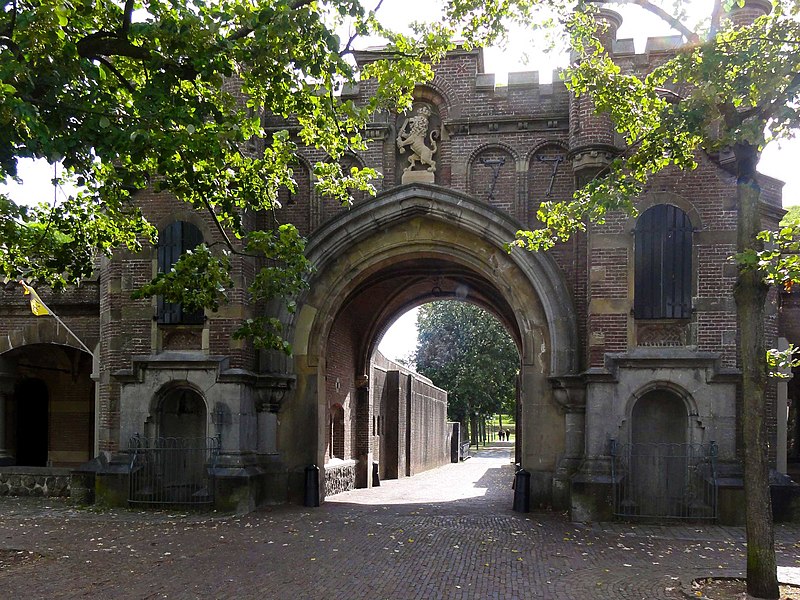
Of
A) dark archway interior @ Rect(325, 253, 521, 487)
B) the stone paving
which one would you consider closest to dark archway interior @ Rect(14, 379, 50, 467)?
the stone paving

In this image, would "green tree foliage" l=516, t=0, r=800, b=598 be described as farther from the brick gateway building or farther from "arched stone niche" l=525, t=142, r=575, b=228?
"arched stone niche" l=525, t=142, r=575, b=228

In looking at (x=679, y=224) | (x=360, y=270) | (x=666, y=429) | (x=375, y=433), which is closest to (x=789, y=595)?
(x=666, y=429)

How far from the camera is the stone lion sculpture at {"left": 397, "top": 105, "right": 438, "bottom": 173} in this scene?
1426 cm

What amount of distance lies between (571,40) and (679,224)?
4973 mm

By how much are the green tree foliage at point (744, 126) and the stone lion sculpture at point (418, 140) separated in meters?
5.61

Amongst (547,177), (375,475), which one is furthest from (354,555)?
(375,475)

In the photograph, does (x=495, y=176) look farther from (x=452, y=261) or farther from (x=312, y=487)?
(x=312, y=487)

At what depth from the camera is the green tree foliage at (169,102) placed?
7.26 metres

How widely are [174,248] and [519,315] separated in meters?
6.08

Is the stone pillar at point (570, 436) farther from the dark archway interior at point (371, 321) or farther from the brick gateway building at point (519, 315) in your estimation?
the dark archway interior at point (371, 321)

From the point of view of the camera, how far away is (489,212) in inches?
548

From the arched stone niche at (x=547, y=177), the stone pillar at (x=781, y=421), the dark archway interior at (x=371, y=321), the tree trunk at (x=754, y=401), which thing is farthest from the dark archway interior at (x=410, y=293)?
the tree trunk at (x=754, y=401)

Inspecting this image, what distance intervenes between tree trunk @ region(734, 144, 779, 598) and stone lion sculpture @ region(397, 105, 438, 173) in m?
6.97

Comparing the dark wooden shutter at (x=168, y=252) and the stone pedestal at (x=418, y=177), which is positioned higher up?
the stone pedestal at (x=418, y=177)
